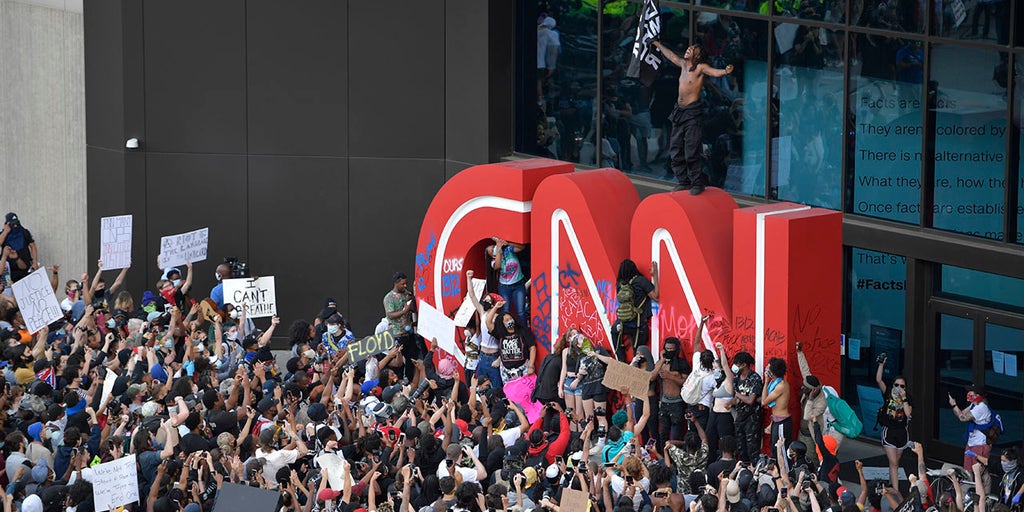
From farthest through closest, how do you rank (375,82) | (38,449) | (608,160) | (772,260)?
(375,82) < (608,160) < (772,260) < (38,449)

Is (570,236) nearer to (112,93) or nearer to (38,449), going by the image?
(38,449)

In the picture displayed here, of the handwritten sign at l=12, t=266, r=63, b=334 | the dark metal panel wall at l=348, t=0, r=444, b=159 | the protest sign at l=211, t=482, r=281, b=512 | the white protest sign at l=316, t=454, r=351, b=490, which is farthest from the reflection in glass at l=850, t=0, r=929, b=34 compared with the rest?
the handwritten sign at l=12, t=266, r=63, b=334

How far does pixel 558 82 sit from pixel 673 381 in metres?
7.21

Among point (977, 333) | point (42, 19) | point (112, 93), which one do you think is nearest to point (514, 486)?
point (977, 333)

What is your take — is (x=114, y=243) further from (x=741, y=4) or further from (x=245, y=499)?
(x=245, y=499)

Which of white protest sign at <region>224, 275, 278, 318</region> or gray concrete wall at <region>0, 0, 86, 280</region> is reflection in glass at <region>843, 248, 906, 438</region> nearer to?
white protest sign at <region>224, 275, 278, 318</region>

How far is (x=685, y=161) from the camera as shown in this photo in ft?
59.2

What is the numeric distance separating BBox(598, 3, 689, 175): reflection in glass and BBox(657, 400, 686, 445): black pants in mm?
5159

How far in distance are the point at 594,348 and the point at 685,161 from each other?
94.6 inches

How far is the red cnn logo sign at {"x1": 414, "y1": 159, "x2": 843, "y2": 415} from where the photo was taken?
54.2 ft

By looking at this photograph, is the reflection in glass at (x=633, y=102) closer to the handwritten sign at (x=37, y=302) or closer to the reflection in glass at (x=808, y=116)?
the reflection in glass at (x=808, y=116)

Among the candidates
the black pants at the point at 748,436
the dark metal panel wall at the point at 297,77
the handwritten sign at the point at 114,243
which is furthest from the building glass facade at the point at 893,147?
the handwritten sign at the point at 114,243

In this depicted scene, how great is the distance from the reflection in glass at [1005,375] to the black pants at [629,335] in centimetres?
383

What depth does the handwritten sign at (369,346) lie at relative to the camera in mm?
19094
